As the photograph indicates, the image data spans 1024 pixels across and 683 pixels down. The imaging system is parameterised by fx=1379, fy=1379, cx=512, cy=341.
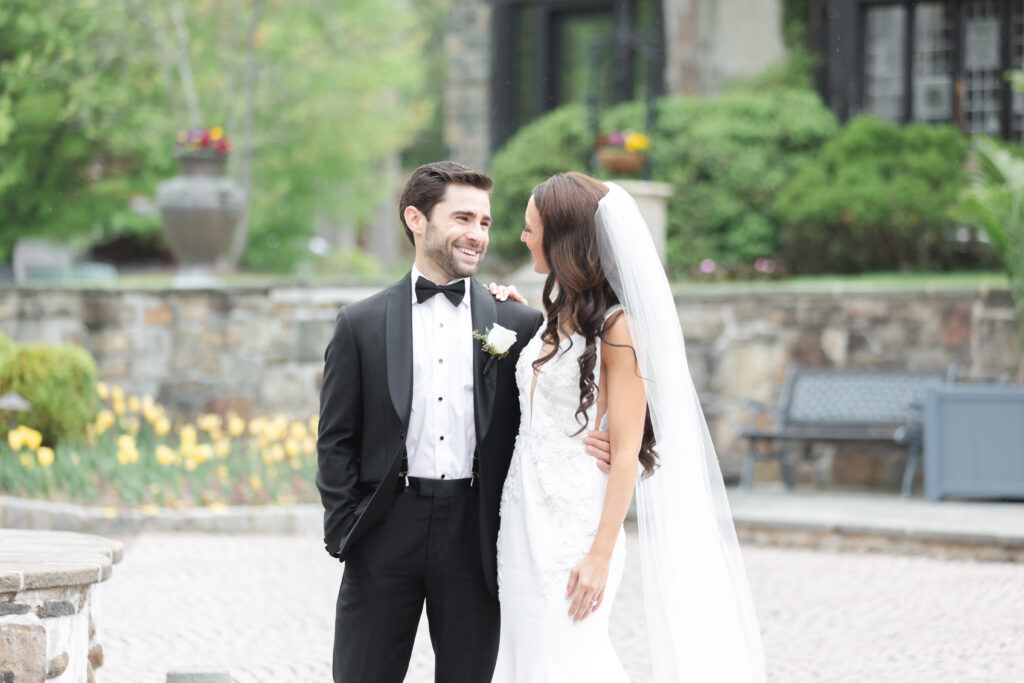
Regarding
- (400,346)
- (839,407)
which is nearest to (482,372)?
(400,346)

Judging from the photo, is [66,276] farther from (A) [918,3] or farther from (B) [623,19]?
(A) [918,3]

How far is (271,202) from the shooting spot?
19.3 m

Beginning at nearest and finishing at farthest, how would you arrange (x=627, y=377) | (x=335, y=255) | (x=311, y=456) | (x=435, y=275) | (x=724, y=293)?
1. (x=627, y=377)
2. (x=435, y=275)
3. (x=311, y=456)
4. (x=724, y=293)
5. (x=335, y=255)

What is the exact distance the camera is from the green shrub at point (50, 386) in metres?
9.95

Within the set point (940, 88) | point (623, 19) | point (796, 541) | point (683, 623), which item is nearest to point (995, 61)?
point (940, 88)

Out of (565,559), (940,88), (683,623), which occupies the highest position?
(940,88)

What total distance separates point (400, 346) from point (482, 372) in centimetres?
23

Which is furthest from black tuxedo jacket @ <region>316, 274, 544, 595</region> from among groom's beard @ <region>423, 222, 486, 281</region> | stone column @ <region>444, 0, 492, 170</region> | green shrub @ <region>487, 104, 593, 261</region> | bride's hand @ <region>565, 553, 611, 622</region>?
stone column @ <region>444, 0, 492, 170</region>

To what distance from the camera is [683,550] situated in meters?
3.95

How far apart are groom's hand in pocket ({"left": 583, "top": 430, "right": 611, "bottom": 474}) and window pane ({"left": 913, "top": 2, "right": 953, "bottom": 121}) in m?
12.6

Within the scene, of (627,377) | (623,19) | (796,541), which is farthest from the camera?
(623,19)

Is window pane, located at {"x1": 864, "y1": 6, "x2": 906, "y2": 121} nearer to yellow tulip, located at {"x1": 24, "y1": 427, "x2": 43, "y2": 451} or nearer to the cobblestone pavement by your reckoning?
the cobblestone pavement

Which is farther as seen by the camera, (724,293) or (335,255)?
(335,255)

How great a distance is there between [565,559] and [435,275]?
0.86 metres
